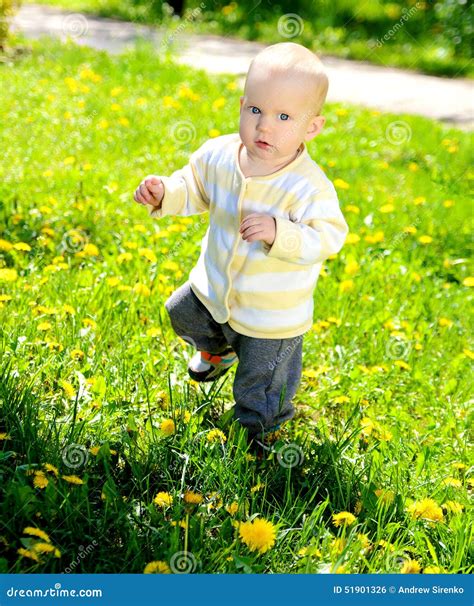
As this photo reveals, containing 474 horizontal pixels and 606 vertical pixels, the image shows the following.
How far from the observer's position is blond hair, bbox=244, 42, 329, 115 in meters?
2.17

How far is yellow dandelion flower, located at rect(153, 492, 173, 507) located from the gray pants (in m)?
0.45

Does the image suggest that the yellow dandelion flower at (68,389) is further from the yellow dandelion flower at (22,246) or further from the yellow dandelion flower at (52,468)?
the yellow dandelion flower at (22,246)

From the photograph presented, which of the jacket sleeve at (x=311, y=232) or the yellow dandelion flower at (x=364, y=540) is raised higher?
the jacket sleeve at (x=311, y=232)

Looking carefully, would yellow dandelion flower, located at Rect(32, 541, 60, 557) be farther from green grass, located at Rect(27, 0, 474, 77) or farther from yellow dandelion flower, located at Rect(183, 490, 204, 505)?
green grass, located at Rect(27, 0, 474, 77)

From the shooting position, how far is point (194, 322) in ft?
8.81

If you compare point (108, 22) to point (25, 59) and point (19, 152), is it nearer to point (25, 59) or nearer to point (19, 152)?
point (25, 59)

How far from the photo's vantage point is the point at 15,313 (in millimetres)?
3059

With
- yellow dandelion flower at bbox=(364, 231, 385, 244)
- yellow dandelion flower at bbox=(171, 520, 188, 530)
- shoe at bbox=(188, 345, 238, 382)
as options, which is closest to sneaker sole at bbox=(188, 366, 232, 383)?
shoe at bbox=(188, 345, 238, 382)

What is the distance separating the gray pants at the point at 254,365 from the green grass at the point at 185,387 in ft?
0.31

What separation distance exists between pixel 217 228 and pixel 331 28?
8.22 m

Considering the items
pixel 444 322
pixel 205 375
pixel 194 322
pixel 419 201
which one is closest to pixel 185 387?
pixel 205 375

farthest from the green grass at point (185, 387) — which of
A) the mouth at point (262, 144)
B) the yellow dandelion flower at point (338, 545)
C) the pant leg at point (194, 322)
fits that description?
the mouth at point (262, 144)

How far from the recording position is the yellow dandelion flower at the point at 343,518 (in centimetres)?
227

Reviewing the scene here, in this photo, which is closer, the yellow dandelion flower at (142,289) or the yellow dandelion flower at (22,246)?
the yellow dandelion flower at (142,289)
